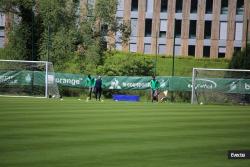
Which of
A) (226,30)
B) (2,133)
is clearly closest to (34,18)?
(226,30)

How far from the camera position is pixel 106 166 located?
1020 centimetres

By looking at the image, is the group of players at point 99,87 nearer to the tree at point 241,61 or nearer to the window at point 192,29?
the tree at point 241,61

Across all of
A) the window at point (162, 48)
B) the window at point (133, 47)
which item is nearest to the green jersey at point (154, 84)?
the window at point (162, 48)

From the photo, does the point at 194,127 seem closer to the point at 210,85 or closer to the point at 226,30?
the point at 210,85

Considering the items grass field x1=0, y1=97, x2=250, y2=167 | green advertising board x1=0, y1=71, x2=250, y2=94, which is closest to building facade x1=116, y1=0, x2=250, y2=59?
green advertising board x1=0, y1=71, x2=250, y2=94

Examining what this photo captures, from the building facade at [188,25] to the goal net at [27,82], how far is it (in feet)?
120

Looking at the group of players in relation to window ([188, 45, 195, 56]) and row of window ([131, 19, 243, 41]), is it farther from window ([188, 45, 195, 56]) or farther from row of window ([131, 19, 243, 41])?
window ([188, 45, 195, 56])

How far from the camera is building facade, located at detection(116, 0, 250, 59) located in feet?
264

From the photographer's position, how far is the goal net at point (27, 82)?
43.1 metres

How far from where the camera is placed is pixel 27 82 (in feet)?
144

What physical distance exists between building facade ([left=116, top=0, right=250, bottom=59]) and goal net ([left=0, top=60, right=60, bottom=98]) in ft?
120

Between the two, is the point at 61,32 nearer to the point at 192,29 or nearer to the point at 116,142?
the point at 192,29

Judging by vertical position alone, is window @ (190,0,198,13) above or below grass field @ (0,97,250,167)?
above

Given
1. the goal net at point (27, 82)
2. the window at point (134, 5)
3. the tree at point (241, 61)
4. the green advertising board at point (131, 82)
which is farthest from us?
the window at point (134, 5)
